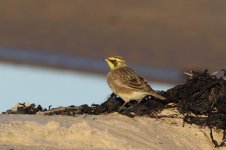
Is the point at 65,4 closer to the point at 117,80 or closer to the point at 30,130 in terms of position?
Result: the point at 117,80

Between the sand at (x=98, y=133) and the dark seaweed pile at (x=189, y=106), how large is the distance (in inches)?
5.9

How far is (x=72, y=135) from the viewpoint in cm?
919

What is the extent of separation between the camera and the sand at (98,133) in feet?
29.7

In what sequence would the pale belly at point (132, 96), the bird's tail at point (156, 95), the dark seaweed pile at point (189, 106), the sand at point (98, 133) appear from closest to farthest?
the sand at point (98, 133)
the dark seaweed pile at point (189, 106)
the bird's tail at point (156, 95)
the pale belly at point (132, 96)

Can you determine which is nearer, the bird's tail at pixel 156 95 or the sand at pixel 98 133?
the sand at pixel 98 133

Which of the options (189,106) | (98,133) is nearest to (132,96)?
(189,106)

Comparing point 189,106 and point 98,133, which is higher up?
point 189,106

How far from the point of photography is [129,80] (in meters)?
11.3

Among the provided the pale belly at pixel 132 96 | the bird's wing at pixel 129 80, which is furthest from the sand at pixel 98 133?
the bird's wing at pixel 129 80

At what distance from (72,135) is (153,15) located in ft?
49.3

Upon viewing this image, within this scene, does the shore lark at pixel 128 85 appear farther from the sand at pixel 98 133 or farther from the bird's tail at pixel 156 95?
the sand at pixel 98 133

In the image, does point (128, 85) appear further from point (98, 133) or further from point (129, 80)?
point (98, 133)

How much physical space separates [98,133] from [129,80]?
2.15 m

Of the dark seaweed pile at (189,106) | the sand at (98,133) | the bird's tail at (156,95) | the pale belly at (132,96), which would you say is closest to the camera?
the sand at (98,133)
